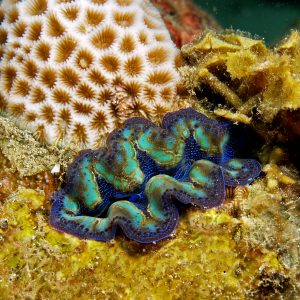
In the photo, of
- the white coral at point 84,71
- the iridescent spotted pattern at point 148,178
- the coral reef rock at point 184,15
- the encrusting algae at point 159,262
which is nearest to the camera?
the encrusting algae at point 159,262

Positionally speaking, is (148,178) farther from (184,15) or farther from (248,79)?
(184,15)

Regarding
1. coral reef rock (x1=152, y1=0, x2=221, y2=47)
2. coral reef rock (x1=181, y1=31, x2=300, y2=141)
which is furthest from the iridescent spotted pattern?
coral reef rock (x1=152, y1=0, x2=221, y2=47)

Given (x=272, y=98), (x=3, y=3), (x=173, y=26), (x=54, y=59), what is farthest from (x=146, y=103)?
(x=173, y=26)

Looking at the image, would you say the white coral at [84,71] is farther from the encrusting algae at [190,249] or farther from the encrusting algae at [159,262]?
the encrusting algae at [159,262]

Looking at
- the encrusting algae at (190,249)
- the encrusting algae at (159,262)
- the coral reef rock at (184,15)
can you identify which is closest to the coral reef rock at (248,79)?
the encrusting algae at (190,249)

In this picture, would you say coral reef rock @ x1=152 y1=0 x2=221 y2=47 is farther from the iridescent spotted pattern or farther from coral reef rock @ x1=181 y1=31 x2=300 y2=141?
the iridescent spotted pattern

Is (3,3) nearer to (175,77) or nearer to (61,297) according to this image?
(175,77)
